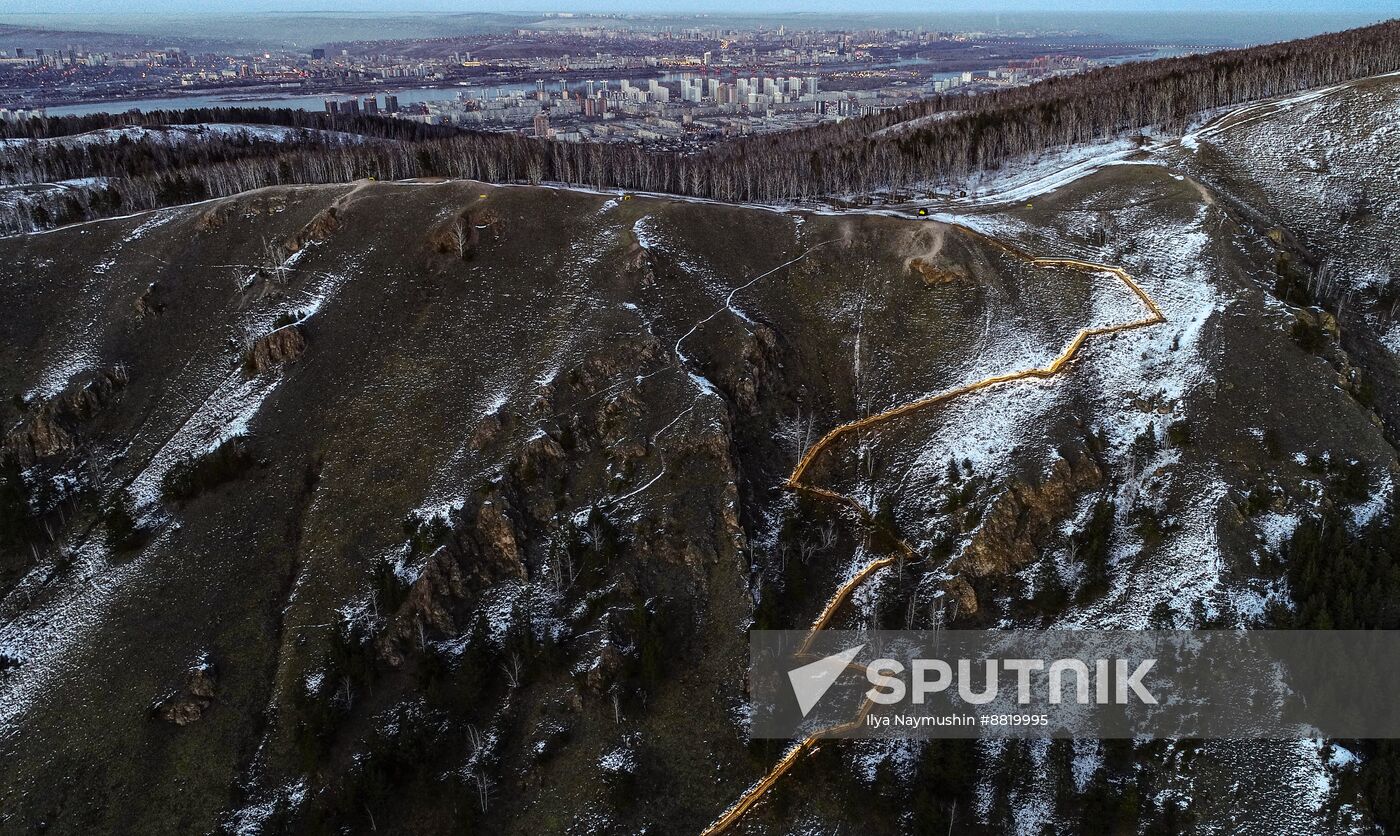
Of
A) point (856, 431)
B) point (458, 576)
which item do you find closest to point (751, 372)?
point (856, 431)

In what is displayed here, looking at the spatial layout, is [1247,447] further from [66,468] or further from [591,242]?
[66,468]

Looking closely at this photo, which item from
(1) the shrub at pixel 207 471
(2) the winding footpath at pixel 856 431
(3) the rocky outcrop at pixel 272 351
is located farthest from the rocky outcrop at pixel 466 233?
(2) the winding footpath at pixel 856 431

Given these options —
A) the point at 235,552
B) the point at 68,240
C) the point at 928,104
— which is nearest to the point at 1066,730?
the point at 235,552

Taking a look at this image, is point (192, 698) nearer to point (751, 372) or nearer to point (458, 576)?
point (458, 576)

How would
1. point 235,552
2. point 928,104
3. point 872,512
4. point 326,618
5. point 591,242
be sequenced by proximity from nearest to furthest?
point 326,618
point 235,552
point 872,512
point 591,242
point 928,104

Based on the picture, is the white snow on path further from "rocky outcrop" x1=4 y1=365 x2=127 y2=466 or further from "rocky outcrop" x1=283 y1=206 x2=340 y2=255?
"rocky outcrop" x1=283 y1=206 x2=340 y2=255

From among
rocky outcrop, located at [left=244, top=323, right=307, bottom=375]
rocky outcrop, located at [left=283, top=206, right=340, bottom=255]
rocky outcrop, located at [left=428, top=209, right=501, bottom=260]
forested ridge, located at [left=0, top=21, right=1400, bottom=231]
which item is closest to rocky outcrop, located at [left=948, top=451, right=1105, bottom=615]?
rocky outcrop, located at [left=428, top=209, right=501, bottom=260]

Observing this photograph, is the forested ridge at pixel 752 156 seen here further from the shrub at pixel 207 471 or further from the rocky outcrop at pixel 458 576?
the rocky outcrop at pixel 458 576
